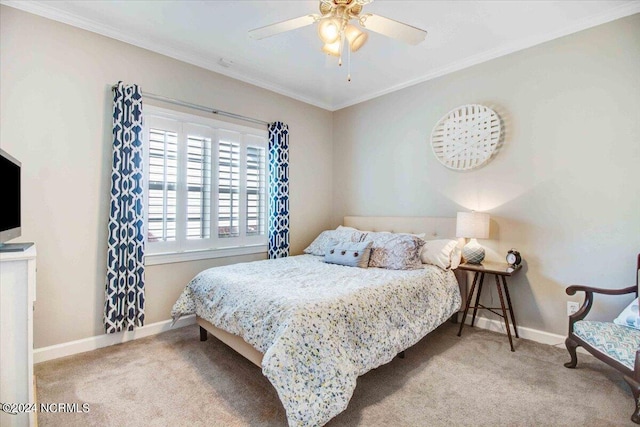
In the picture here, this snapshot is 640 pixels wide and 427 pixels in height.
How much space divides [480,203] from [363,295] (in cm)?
188

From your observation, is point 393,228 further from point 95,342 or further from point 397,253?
point 95,342

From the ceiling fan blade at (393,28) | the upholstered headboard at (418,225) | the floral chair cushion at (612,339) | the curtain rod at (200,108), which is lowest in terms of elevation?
the floral chair cushion at (612,339)

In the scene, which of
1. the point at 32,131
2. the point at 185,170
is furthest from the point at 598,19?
the point at 32,131

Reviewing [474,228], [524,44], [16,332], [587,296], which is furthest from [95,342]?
[524,44]

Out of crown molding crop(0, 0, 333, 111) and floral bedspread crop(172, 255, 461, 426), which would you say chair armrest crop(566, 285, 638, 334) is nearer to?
floral bedspread crop(172, 255, 461, 426)

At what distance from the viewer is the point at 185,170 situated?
3.10 meters

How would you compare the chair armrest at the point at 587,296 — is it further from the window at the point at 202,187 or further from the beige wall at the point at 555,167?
the window at the point at 202,187

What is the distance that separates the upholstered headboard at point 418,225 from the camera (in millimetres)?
3227

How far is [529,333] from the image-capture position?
9.21 ft

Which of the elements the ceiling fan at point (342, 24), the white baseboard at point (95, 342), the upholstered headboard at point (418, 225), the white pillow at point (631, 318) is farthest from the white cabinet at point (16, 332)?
the white pillow at point (631, 318)

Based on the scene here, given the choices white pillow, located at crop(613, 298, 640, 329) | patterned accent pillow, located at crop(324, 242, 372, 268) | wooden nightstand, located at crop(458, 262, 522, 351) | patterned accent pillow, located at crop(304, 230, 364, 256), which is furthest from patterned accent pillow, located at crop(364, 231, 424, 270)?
white pillow, located at crop(613, 298, 640, 329)

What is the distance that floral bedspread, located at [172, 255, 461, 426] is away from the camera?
61.0 inches

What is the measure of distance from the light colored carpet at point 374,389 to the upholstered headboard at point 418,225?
102 centimetres

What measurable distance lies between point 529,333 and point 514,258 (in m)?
0.74
